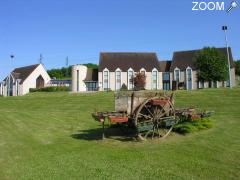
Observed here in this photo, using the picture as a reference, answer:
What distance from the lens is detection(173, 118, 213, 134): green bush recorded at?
44.8ft

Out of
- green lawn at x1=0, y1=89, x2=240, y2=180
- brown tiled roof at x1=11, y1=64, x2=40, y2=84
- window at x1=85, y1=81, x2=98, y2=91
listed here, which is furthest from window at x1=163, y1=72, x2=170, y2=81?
green lawn at x1=0, y1=89, x2=240, y2=180

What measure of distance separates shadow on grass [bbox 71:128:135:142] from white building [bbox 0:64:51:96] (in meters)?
62.4

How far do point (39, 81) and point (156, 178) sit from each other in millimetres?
75144

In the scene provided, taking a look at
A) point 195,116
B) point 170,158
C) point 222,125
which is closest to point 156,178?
point 170,158

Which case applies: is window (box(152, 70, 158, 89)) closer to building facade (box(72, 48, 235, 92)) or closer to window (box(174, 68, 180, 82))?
building facade (box(72, 48, 235, 92))

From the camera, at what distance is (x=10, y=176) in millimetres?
8500

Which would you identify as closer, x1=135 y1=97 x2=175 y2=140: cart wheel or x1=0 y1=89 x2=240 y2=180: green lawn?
x1=0 y1=89 x2=240 y2=180: green lawn

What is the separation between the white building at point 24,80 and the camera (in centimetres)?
7550

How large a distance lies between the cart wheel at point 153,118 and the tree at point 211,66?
42.6m

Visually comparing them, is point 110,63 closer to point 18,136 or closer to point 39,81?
point 39,81

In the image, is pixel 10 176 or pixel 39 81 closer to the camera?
pixel 10 176

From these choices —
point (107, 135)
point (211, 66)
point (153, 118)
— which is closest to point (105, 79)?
point (211, 66)

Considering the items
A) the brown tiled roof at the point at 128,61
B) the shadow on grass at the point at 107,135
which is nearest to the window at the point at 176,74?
the brown tiled roof at the point at 128,61

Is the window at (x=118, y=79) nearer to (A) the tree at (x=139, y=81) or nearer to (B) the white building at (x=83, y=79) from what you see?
(B) the white building at (x=83, y=79)
